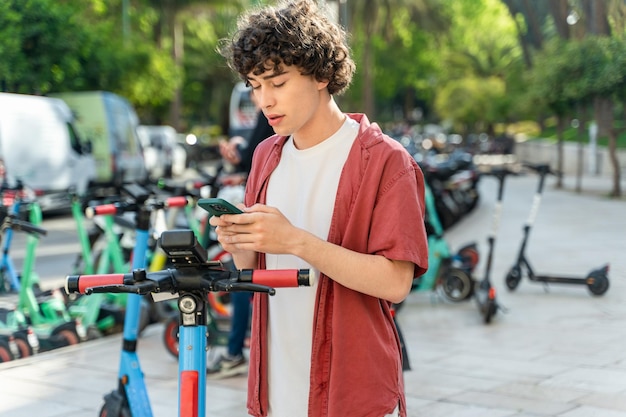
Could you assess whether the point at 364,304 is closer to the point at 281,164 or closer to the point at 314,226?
the point at 314,226

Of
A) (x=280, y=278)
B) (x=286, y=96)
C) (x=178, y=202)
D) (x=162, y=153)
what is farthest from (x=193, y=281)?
(x=162, y=153)

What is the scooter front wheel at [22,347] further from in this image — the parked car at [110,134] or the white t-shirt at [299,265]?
the parked car at [110,134]

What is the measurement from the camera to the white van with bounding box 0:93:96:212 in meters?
11.2

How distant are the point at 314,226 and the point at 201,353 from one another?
400 millimetres

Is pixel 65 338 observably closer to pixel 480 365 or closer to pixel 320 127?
pixel 480 365

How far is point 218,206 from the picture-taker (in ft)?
7.00

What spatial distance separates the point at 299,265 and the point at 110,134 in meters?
19.9

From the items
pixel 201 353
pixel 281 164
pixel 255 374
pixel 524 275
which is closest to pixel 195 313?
pixel 201 353

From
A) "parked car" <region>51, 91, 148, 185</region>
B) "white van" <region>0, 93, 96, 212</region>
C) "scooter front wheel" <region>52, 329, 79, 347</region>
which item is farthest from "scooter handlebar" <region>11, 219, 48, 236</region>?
"parked car" <region>51, 91, 148, 185</region>

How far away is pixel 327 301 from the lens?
2.41 m

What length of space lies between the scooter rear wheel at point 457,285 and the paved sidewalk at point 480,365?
113mm

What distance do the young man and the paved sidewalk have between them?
9.92 ft

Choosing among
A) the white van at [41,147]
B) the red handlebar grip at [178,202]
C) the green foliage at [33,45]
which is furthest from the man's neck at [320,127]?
the green foliage at [33,45]

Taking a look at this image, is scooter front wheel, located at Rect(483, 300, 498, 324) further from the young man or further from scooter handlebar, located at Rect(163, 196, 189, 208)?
the young man
